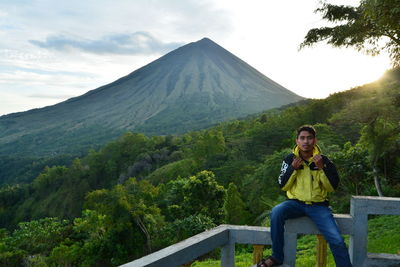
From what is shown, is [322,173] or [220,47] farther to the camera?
[220,47]

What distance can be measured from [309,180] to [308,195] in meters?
0.13

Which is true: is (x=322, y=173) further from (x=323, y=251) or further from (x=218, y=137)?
(x=218, y=137)

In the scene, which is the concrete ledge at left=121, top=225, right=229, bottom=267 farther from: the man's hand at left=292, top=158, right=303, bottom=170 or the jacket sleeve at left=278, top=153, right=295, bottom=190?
the man's hand at left=292, top=158, right=303, bottom=170

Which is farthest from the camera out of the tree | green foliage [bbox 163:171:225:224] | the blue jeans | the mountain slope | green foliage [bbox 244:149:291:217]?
the mountain slope

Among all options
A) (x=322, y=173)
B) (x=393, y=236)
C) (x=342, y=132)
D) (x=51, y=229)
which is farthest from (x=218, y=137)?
(x=322, y=173)

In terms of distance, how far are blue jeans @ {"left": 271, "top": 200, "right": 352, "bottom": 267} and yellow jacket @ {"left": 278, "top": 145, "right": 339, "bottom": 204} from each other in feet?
0.43

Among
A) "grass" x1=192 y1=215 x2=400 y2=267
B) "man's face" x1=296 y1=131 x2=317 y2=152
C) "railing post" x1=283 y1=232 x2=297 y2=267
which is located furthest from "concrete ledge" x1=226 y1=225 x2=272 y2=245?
"grass" x1=192 y1=215 x2=400 y2=267

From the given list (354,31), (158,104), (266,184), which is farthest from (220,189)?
(158,104)

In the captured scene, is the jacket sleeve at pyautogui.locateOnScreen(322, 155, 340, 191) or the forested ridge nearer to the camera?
the jacket sleeve at pyautogui.locateOnScreen(322, 155, 340, 191)

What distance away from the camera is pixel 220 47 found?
188000 mm

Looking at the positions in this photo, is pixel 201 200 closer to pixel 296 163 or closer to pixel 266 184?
pixel 266 184

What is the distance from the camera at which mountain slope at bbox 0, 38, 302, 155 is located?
131 metres

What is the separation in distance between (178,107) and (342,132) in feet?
403

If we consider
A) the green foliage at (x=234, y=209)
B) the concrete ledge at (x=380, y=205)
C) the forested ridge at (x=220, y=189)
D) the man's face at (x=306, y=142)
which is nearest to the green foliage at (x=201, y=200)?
the forested ridge at (x=220, y=189)
